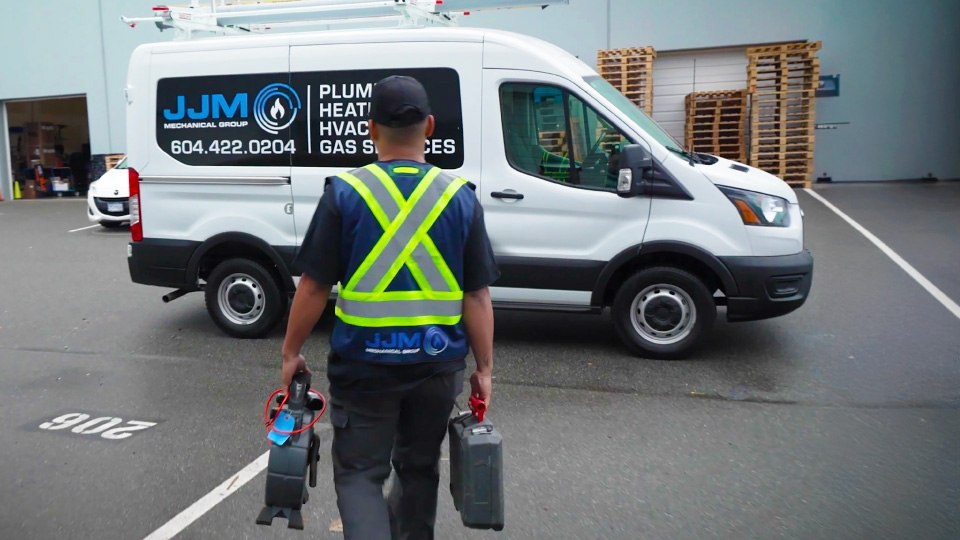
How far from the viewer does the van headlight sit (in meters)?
6.14

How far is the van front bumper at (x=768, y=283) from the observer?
6.14 m

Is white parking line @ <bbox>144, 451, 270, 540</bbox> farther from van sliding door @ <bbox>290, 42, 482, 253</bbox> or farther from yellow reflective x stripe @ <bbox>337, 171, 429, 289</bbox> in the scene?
van sliding door @ <bbox>290, 42, 482, 253</bbox>

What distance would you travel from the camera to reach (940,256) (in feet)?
33.2

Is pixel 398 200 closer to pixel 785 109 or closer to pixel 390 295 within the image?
pixel 390 295

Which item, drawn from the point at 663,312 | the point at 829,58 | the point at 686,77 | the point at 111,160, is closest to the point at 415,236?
the point at 663,312

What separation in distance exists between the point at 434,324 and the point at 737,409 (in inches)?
127

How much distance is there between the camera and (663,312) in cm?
638

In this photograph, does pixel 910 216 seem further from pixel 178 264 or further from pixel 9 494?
pixel 9 494

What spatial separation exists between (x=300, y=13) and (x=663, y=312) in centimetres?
400

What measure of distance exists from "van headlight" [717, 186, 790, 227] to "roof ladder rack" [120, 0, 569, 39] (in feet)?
7.83

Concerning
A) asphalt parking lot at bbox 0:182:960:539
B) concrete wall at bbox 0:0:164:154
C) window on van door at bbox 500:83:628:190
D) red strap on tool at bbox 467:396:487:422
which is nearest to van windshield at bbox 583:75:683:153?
window on van door at bbox 500:83:628:190

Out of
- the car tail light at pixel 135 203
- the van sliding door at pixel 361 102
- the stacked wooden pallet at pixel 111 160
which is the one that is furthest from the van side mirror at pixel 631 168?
the stacked wooden pallet at pixel 111 160

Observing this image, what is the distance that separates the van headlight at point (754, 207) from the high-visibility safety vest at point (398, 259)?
3874 millimetres

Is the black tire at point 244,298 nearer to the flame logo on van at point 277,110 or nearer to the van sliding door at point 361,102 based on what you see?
the van sliding door at point 361,102
